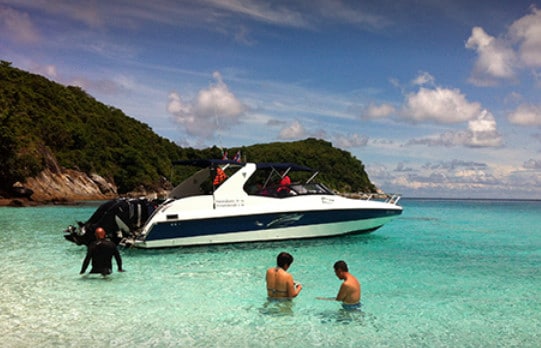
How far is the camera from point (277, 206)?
14617 millimetres

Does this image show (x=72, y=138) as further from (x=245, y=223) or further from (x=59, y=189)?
(x=245, y=223)

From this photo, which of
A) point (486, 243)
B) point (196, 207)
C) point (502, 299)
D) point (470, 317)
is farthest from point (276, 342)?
point (486, 243)

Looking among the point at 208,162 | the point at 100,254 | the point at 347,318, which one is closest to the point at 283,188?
the point at 208,162

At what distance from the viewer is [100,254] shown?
9.72m

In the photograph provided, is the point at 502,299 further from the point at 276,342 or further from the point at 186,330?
the point at 186,330

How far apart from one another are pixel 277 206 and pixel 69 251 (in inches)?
265

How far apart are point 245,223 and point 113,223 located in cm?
A: 393

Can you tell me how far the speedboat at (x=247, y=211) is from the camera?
13234 mm

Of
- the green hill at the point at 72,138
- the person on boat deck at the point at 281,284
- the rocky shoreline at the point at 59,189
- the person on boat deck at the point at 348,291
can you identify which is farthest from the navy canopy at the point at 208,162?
the green hill at the point at 72,138

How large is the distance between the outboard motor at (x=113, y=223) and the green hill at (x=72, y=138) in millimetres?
36899

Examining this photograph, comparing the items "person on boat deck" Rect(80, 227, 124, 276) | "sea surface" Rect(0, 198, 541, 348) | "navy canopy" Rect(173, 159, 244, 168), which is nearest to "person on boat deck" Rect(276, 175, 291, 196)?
"navy canopy" Rect(173, 159, 244, 168)

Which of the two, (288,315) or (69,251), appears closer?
(288,315)

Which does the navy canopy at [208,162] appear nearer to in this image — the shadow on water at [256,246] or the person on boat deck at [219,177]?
the person on boat deck at [219,177]

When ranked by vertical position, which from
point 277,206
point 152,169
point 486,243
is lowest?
point 486,243
